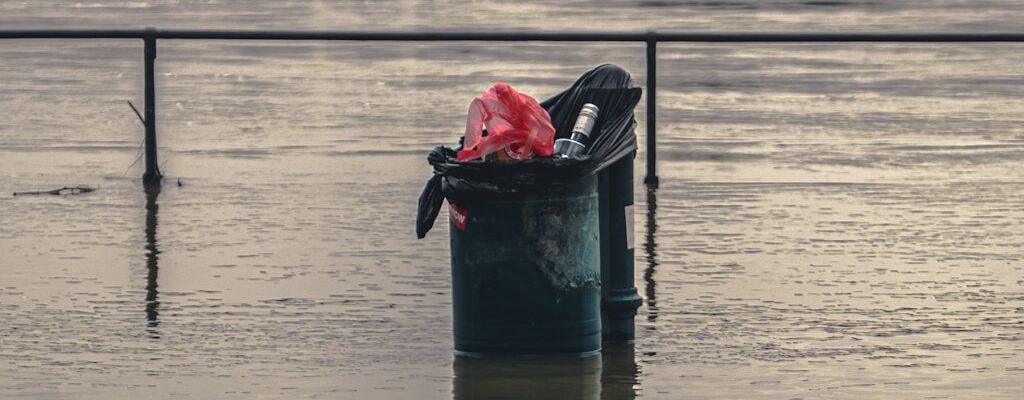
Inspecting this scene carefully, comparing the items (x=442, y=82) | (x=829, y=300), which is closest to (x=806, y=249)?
(x=829, y=300)

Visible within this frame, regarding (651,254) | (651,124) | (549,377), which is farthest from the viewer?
(651,124)

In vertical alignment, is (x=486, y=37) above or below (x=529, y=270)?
above

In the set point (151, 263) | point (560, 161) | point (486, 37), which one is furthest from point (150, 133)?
point (560, 161)

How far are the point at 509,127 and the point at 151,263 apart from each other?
123 inches

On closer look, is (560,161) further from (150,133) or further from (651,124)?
(150,133)

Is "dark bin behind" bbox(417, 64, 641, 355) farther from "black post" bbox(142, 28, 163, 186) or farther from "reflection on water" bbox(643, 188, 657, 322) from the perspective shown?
"black post" bbox(142, 28, 163, 186)

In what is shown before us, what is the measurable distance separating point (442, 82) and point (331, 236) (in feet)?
37.1

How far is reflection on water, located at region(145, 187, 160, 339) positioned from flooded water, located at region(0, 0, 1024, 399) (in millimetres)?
21

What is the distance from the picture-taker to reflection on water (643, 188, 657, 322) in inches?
336

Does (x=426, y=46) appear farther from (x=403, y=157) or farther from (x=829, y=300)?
(x=829, y=300)

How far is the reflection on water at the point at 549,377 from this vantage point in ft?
22.2

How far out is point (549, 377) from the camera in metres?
7.02

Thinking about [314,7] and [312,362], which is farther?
[314,7]

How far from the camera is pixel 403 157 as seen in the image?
48.1 feet
